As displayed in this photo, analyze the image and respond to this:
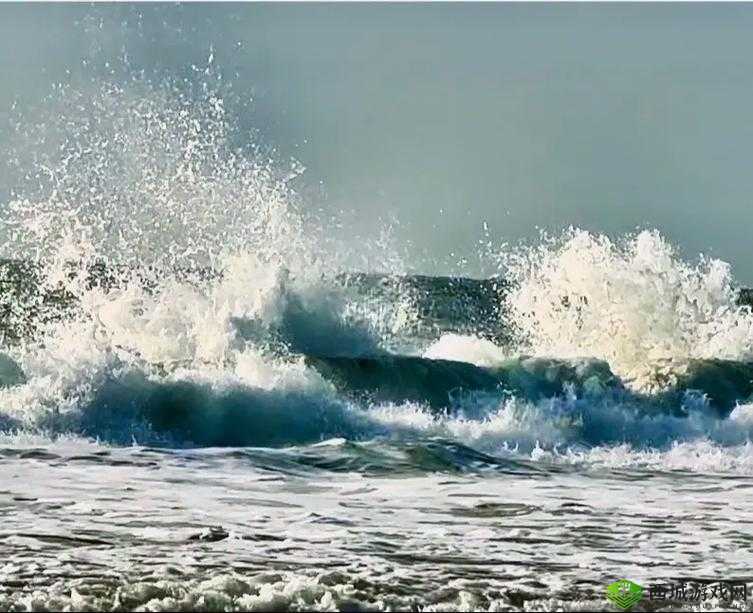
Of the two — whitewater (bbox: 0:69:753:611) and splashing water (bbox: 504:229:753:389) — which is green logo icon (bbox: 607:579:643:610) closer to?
whitewater (bbox: 0:69:753:611)

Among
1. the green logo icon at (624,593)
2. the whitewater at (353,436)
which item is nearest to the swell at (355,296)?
A: the whitewater at (353,436)

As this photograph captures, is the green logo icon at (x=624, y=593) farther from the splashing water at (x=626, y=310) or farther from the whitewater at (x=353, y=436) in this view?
the splashing water at (x=626, y=310)

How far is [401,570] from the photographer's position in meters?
6.87

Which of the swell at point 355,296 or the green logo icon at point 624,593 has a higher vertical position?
the swell at point 355,296

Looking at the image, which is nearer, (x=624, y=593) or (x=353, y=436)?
(x=624, y=593)

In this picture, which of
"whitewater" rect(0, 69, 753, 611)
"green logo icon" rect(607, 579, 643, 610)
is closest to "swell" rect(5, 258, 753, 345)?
"whitewater" rect(0, 69, 753, 611)

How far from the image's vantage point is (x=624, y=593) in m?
6.43

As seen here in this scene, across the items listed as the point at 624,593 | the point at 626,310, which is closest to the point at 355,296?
the point at 626,310

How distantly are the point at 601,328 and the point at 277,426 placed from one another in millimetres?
8660

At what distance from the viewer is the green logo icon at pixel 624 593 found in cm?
621

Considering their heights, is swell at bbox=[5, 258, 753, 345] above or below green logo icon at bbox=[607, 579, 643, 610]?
above

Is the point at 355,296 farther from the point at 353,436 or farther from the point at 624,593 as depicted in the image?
the point at 624,593

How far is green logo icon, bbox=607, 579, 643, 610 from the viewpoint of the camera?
6211 millimetres

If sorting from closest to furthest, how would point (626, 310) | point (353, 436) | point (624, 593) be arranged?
1. point (624, 593)
2. point (353, 436)
3. point (626, 310)
